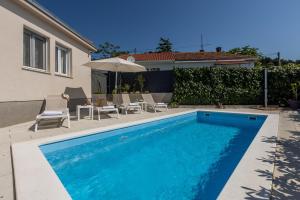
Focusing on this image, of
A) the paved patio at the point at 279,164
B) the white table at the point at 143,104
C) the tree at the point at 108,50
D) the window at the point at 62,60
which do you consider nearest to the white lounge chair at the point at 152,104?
the white table at the point at 143,104

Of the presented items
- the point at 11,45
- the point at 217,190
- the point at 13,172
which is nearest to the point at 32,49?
the point at 11,45

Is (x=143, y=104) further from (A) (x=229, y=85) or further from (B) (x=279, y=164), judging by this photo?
(B) (x=279, y=164)

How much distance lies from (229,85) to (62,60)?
1074cm

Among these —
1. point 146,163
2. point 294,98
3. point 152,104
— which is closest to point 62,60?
point 152,104

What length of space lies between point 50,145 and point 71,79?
24.0ft

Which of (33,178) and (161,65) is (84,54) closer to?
(33,178)

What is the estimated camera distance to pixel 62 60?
38.1ft

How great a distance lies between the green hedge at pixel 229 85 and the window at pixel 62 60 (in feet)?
25.6

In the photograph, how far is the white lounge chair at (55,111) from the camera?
6761mm

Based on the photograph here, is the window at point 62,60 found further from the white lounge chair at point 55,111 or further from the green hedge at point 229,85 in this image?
the green hedge at point 229,85

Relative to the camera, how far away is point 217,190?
360cm

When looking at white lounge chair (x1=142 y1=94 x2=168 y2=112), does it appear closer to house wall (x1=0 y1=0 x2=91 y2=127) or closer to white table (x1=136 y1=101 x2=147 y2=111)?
white table (x1=136 y1=101 x2=147 y2=111)

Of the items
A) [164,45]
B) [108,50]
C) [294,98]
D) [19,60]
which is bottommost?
[294,98]

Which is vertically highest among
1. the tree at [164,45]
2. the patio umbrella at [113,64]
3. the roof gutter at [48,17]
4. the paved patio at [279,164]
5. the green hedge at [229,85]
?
the tree at [164,45]
